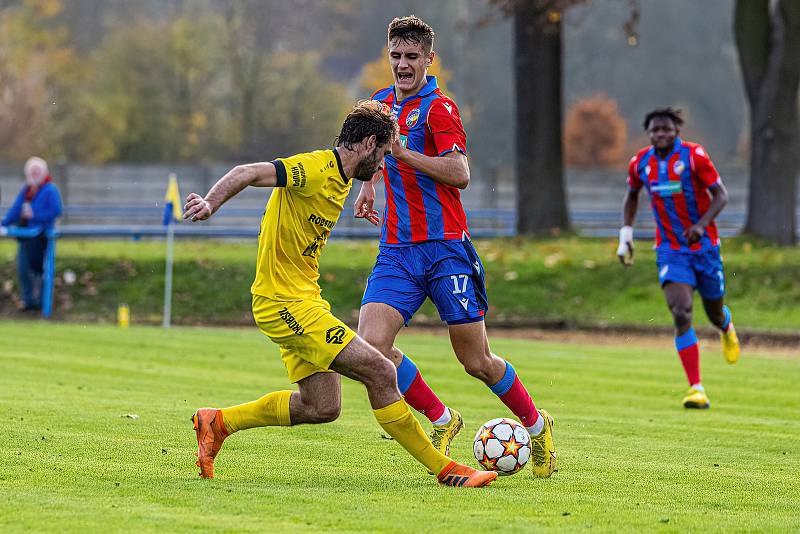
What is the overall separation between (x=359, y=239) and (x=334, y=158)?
24.1 metres

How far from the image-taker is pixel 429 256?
8.20 m

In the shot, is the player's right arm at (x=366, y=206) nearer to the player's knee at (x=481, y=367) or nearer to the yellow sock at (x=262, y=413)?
the player's knee at (x=481, y=367)

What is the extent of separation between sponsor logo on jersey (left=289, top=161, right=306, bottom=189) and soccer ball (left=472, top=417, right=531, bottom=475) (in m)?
1.84

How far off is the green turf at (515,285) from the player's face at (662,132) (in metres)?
9.52

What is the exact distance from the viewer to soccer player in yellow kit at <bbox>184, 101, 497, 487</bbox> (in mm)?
7090

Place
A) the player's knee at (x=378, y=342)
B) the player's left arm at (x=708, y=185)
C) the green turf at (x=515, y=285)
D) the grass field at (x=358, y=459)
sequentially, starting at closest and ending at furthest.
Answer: the grass field at (x=358, y=459) → the player's knee at (x=378, y=342) → the player's left arm at (x=708, y=185) → the green turf at (x=515, y=285)

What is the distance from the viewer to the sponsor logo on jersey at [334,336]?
7.07m

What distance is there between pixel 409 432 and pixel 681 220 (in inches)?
241

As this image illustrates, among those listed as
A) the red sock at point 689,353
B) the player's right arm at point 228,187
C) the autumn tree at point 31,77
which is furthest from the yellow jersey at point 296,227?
the autumn tree at point 31,77

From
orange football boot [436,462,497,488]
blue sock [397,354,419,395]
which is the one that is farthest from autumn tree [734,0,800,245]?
orange football boot [436,462,497,488]

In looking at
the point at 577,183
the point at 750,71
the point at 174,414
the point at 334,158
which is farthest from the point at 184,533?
the point at 577,183

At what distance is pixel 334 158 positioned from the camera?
7195mm

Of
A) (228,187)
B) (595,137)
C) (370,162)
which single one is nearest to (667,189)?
(370,162)

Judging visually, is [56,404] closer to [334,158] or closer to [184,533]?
[334,158]
